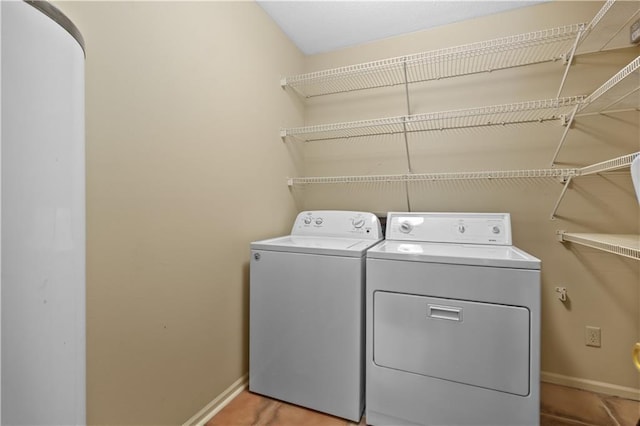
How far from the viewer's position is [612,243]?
124 cm

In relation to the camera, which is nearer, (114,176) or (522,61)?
(114,176)

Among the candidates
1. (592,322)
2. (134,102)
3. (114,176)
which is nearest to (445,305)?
(592,322)

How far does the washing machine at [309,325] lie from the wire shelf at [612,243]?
1.03 metres

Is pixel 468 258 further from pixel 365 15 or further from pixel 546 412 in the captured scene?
pixel 365 15

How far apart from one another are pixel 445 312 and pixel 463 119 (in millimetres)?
1356

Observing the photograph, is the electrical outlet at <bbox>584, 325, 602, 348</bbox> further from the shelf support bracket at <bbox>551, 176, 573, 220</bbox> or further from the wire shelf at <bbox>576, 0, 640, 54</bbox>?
the wire shelf at <bbox>576, 0, 640, 54</bbox>

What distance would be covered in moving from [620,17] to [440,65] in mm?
882

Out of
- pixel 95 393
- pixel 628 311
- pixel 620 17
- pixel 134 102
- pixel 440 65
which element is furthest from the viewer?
pixel 440 65

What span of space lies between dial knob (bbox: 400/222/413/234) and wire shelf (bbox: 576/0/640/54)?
136cm

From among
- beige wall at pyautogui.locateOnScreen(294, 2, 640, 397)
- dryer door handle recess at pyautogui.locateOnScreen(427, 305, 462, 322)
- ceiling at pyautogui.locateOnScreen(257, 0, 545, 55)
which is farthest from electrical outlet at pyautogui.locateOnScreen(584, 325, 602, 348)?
ceiling at pyautogui.locateOnScreen(257, 0, 545, 55)

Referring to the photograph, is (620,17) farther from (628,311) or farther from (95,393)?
(95,393)

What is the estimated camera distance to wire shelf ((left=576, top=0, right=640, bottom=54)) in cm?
137

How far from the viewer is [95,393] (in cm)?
95

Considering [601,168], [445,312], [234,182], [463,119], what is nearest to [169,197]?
[234,182]
